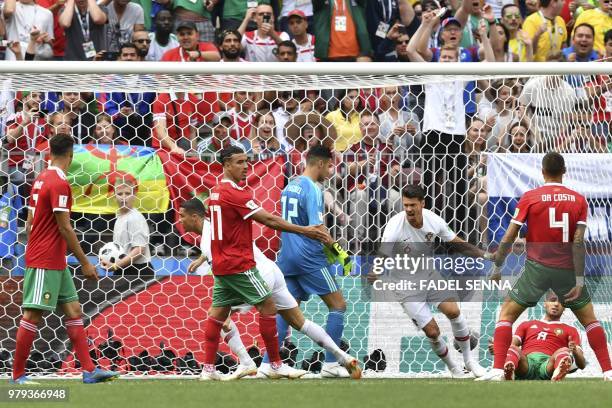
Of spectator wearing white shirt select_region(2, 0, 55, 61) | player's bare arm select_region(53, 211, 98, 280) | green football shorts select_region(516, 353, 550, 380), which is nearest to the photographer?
player's bare arm select_region(53, 211, 98, 280)

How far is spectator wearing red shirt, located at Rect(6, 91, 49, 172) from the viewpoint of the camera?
37.8 feet

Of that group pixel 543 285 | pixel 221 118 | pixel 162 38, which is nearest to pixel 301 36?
pixel 162 38

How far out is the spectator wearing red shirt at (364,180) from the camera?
1178cm

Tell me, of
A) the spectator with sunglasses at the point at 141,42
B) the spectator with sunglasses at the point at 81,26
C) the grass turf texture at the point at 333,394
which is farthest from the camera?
the spectator with sunglasses at the point at 81,26

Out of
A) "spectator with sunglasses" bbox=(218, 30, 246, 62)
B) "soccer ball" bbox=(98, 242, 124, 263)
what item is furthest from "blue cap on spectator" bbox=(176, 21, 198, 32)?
"soccer ball" bbox=(98, 242, 124, 263)

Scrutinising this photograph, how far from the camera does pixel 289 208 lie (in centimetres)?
1105

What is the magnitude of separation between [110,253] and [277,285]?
1.86m

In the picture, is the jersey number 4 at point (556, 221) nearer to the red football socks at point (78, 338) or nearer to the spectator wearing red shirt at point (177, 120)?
the spectator wearing red shirt at point (177, 120)

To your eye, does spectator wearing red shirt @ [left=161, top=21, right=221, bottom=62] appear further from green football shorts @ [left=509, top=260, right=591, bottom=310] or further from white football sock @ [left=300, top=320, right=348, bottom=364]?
green football shorts @ [left=509, top=260, right=591, bottom=310]

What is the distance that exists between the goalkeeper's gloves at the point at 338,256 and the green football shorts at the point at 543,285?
1466 millimetres

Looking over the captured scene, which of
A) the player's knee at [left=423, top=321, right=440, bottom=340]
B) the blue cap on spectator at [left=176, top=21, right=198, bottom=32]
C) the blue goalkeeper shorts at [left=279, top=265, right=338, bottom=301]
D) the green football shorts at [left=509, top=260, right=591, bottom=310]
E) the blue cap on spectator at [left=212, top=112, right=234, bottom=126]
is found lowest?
the player's knee at [left=423, top=321, right=440, bottom=340]

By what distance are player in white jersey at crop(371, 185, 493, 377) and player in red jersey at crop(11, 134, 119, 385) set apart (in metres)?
2.95

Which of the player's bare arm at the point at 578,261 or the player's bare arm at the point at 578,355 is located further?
the player's bare arm at the point at 578,355

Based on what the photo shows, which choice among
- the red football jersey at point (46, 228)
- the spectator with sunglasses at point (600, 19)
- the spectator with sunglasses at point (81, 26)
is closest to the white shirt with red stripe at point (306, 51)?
the spectator with sunglasses at point (81, 26)
